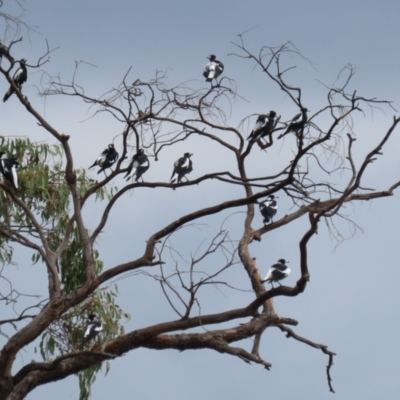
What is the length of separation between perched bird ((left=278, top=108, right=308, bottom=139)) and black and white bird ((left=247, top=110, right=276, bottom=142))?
172mm

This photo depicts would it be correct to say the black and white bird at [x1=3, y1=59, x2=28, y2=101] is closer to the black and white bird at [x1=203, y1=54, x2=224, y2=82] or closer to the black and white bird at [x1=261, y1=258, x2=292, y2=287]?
the black and white bird at [x1=203, y1=54, x2=224, y2=82]

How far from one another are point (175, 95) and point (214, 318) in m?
1.74

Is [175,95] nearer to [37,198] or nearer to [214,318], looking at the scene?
[214,318]

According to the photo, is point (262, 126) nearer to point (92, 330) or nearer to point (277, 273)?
point (277, 273)

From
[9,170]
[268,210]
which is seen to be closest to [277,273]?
[268,210]

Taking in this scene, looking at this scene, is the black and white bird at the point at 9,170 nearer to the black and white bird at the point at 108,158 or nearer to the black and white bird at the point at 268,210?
the black and white bird at the point at 108,158

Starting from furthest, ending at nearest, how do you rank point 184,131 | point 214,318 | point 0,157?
point 0,157, point 184,131, point 214,318

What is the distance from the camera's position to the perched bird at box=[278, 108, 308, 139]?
7.96 metres

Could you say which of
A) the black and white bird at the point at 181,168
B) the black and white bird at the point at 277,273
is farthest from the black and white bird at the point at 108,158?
the black and white bird at the point at 277,273

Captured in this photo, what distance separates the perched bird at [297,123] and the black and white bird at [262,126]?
172 mm

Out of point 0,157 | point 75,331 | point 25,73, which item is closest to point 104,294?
point 75,331

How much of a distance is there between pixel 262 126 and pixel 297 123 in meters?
0.73

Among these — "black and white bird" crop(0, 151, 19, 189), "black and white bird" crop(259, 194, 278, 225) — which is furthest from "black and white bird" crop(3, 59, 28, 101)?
"black and white bird" crop(259, 194, 278, 225)

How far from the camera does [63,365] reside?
8.59 meters
